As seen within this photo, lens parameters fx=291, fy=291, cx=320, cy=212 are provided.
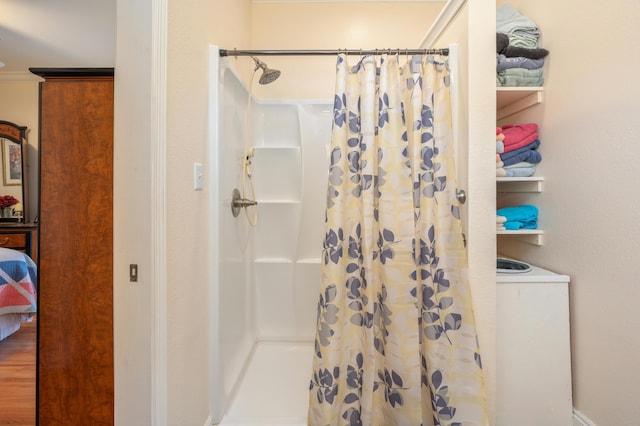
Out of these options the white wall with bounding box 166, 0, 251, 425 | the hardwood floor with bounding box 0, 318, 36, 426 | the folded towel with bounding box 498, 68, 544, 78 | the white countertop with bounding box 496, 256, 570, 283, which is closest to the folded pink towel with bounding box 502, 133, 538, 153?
the folded towel with bounding box 498, 68, 544, 78

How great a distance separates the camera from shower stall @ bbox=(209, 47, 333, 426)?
5.67 ft

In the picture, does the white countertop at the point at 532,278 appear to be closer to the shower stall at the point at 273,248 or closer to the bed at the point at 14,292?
the shower stall at the point at 273,248

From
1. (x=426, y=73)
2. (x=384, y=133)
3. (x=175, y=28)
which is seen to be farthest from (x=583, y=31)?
(x=175, y=28)

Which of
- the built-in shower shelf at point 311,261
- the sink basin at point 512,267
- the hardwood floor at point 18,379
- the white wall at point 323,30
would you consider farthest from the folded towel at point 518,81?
the hardwood floor at point 18,379

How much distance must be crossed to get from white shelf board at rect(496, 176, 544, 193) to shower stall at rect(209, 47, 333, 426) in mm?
1257

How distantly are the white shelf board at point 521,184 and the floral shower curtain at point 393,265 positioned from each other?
1.71 feet

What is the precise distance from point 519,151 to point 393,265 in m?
1.04

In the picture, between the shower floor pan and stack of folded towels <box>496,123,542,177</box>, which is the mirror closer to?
the shower floor pan

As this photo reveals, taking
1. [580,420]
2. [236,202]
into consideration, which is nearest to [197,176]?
[236,202]

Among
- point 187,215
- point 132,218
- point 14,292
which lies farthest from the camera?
point 14,292

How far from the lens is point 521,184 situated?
5.94 feet

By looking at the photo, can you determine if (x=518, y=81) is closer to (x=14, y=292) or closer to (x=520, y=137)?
(x=520, y=137)

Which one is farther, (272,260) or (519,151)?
(272,260)

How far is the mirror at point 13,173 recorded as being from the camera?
140 inches
